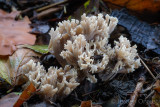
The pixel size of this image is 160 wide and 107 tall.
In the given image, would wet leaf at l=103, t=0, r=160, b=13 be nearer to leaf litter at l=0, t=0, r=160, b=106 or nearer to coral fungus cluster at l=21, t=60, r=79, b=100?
leaf litter at l=0, t=0, r=160, b=106

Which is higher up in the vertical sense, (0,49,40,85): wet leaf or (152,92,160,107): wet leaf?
(0,49,40,85): wet leaf

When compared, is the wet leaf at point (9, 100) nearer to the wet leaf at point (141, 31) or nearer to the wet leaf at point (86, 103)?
the wet leaf at point (86, 103)

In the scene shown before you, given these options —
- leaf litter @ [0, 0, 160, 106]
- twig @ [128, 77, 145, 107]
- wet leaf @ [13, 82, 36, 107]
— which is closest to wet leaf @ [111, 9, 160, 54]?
leaf litter @ [0, 0, 160, 106]

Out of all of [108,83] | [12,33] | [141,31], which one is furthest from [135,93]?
[12,33]

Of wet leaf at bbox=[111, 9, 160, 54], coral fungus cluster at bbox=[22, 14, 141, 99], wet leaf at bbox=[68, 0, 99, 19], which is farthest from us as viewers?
wet leaf at bbox=[68, 0, 99, 19]

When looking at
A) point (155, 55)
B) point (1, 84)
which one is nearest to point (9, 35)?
point (1, 84)

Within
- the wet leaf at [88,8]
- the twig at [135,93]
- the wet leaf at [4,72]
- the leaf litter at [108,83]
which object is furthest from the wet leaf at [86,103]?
the wet leaf at [88,8]

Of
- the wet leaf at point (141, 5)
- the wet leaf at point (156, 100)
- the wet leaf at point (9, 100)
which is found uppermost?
the wet leaf at point (141, 5)

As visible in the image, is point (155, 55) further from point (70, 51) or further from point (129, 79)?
point (70, 51)
